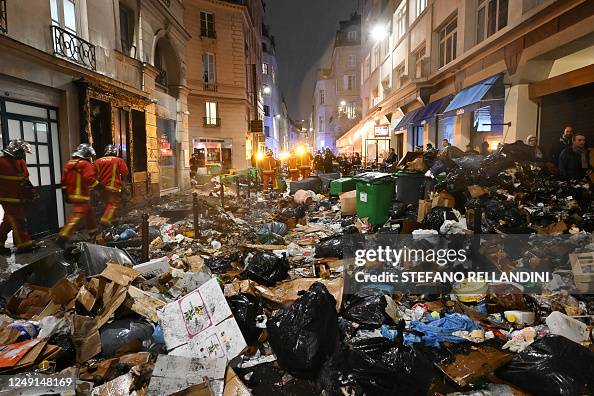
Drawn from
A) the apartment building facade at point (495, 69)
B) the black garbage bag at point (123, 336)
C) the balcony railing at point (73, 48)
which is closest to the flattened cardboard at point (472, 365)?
the black garbage bag at point (123, 336)

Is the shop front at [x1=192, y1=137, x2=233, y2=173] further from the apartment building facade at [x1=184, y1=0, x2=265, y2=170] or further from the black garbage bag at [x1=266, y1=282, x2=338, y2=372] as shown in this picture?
the black garbage bag at [x1=266, y1=282, x2=338, y2=372]

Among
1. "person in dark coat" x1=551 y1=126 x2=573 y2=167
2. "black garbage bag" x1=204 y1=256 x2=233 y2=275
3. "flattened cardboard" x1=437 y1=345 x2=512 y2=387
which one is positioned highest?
"person in dark coat" x1=551 y1=126 x2=573 y2=167

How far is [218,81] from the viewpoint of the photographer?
2725 centimetres

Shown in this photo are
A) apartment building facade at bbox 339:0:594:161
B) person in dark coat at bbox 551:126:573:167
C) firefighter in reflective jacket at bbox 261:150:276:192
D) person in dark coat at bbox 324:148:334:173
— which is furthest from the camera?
person in dark coat at bbox 324:148:334:173

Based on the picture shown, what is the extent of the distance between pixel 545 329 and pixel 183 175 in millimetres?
15461

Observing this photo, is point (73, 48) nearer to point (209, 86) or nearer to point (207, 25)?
point (209, 86)

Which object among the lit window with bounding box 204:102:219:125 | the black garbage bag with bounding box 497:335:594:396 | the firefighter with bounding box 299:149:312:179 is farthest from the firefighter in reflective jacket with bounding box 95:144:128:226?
the lit window with bounding box 204:102:219:125

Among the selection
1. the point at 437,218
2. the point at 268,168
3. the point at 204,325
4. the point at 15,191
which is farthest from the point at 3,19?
Answer: the point at 268,168

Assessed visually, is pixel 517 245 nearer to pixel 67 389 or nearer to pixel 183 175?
pixel 67 389

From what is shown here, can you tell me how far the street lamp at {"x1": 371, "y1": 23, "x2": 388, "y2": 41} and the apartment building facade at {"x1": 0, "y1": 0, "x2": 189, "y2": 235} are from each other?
17.1 metres

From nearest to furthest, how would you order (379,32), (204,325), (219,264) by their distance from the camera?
(204,325), (219,264), (379,32)

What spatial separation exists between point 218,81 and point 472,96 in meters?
20.8

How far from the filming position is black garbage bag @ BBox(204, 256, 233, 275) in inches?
193

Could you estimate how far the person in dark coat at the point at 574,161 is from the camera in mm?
7074
